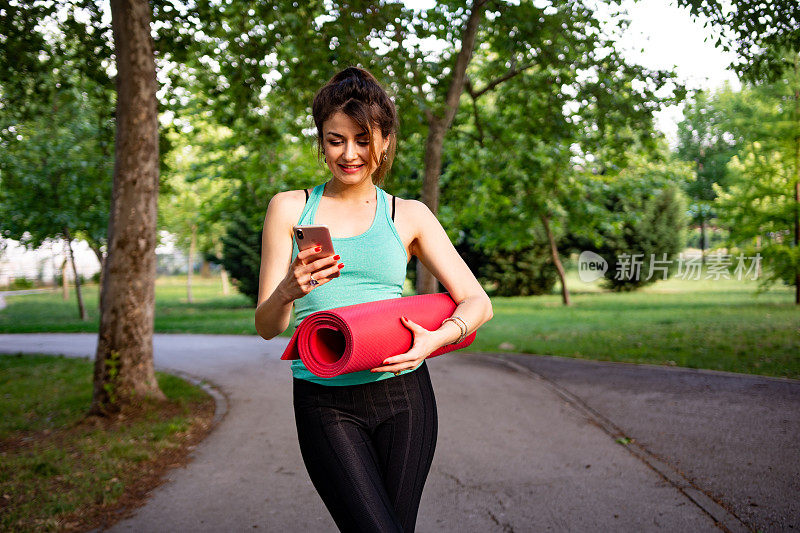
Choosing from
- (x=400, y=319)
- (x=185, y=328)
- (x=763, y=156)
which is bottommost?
(x=185, y=328)

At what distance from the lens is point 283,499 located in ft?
16.7

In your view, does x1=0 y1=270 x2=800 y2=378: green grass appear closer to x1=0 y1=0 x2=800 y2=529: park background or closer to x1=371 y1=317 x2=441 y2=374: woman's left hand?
x1=0 y1=0 x2=800 y2=529: park background

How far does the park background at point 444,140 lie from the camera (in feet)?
33.2

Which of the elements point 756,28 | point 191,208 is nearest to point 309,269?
point 756,28

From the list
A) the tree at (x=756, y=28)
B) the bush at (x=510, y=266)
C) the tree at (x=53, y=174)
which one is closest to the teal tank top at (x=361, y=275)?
the tree at (x=756, y=28)

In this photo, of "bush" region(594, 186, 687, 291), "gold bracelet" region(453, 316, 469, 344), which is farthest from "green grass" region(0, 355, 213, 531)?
"bush" region(594, 186, 687, 291)

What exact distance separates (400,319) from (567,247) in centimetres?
3230

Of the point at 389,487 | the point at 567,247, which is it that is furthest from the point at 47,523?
the point at 567,247

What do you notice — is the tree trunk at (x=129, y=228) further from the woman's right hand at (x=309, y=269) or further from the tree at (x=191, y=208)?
the tree at (x=191, y=208)

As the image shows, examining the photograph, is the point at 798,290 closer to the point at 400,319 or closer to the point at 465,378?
the point at 465,378

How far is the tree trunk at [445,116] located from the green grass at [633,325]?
11.2 feet

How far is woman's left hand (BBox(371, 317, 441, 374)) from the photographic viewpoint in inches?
76.5

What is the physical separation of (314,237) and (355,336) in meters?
0.29

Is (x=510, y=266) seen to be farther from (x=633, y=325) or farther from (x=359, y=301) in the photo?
(x=359, y=301)
